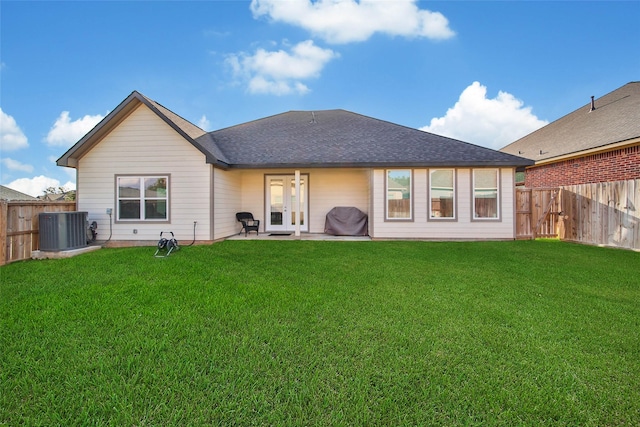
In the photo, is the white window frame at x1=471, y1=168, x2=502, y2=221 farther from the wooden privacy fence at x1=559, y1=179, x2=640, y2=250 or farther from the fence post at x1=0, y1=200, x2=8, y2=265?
the fence post at x1=0, y1=200, x2=8, y2=265

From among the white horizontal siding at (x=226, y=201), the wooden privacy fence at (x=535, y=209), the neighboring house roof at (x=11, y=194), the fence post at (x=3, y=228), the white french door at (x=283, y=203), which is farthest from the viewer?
the neighboring house roof at (x=11, y=194)

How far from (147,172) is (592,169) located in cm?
1686

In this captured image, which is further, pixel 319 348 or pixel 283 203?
pixel 283 203

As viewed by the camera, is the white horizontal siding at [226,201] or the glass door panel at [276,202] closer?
the white horizontal siding at [226,201]

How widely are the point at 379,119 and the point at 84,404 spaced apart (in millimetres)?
14488

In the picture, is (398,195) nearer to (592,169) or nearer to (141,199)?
(592,169)

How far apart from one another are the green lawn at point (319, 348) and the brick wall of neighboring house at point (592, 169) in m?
7.38

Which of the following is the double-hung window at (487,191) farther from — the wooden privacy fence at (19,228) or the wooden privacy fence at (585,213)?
the wooden privacy fence at (19,228)

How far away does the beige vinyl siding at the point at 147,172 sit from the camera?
378 inches

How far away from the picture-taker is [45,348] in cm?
296

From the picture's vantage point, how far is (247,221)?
39.9ft

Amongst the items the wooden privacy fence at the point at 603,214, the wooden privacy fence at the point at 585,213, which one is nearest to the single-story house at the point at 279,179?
the wooden privacy fence at the point at 585,213

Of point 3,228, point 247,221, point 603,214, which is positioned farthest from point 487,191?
point 3,228

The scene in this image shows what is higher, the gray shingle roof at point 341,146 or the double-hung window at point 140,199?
the gray shingle roof at point 341,146
